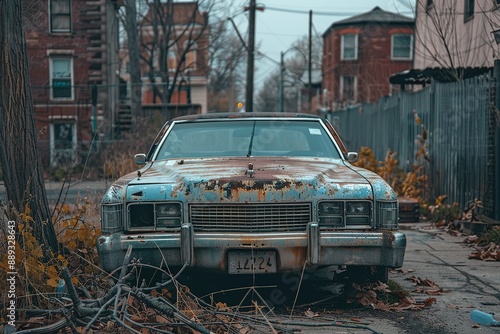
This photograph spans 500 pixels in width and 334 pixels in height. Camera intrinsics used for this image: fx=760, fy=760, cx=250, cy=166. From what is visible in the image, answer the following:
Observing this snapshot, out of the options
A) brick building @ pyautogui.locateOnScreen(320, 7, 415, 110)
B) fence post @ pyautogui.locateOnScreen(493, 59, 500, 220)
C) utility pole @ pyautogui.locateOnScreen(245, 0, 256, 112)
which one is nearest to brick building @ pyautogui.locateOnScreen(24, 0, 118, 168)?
utility pole @ pyautogui.locateOnScreen(245, 0, 256, 112)

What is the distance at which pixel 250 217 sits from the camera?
5.74 metres

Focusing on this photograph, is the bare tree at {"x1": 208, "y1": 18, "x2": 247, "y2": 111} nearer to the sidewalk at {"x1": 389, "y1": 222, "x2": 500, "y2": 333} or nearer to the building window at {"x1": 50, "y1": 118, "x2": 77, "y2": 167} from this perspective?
the building window at {"x1": 50, "y1": 118, "x2": 77, "y2": 167}

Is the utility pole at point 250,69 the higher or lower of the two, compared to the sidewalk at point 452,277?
higher

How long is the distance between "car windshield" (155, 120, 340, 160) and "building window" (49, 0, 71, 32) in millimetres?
25686

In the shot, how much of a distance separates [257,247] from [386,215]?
1.06 meters

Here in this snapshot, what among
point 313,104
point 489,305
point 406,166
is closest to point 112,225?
point 489,305

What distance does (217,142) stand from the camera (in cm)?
738

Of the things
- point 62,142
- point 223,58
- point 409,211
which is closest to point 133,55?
point 62,142

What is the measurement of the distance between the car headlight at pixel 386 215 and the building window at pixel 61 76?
2665 cm

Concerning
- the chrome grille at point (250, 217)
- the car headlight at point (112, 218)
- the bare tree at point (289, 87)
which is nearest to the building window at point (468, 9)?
the chrome grille at point (250, 217)

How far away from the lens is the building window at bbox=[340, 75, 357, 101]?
36.8 meters

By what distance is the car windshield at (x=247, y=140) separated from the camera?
7.30m

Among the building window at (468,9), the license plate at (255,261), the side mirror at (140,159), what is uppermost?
the building window at (468,9)

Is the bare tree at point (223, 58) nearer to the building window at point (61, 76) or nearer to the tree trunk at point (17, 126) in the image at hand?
the building window at point (61, 76)
